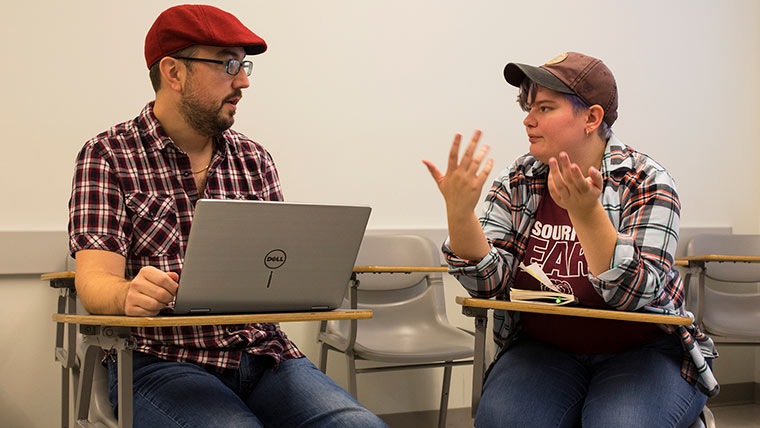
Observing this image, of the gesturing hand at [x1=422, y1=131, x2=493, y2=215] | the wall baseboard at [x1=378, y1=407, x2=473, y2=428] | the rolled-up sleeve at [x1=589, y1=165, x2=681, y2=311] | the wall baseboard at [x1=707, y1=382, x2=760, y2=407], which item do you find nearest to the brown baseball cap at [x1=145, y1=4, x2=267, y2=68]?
the gesturing hand at [x1=422, y1=131, x2=493, y2=215]

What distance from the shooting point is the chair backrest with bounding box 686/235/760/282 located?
3.66 meters

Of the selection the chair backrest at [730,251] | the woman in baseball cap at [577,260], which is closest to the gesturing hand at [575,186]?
the woman in baseball cap at [577,260]

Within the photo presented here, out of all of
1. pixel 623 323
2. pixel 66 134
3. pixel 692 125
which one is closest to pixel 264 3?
pixel 66 134

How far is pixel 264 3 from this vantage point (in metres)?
3.16

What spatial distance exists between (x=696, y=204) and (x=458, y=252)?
277 centimetres

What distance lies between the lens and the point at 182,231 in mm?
1727

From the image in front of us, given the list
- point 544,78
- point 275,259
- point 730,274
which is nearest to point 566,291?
point 544,78

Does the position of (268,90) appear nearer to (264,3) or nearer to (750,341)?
(264,3)

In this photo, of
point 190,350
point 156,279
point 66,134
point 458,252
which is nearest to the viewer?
point 156,279

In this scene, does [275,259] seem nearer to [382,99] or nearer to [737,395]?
[382,99]

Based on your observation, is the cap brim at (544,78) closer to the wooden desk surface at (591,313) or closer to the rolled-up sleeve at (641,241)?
the rolled-up sleeve at (641,241)

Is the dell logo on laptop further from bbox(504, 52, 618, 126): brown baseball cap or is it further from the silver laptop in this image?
bbox(504, 52, 618, 126): brown baseball cap

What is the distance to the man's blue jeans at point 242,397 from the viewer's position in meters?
1.45

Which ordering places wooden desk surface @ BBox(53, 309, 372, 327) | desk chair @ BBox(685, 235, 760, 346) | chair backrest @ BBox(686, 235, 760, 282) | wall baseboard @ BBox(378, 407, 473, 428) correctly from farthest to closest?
chair backrest @ BBox(686, 235, 760, 282)
desk chair @ BBox(685, 235, 760, 346)
wall baseboard @ BBox(378, 407, 473, 428)
wooden desk surface @ BBox(53, 309, 372, 327)
